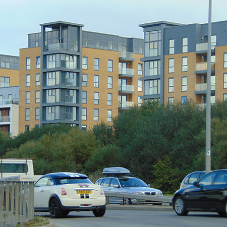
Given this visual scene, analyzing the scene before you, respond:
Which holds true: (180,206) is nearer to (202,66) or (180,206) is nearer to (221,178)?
(221,178)

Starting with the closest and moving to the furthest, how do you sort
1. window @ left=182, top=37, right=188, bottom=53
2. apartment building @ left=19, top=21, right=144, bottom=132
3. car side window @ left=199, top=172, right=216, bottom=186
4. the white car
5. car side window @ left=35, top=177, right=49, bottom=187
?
the white car < car side window @ left=199, top=172, right=216, bottom=186 < car side window @ left=35, top=177, right=49, bottom=187 < window @ left=182, top=37, right=188, bottom=53 < apartment building @ left=19, top=21, right=144, bottom=132

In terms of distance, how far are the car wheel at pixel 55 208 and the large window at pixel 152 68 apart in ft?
189

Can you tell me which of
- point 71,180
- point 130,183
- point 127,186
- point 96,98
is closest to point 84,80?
point 96,98

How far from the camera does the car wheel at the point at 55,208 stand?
16891mm

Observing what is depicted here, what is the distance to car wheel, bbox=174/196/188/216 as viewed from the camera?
17625 millimetres

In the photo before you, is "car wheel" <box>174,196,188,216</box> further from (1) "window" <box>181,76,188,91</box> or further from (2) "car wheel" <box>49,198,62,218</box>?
(1) "window" <box>181,76,188,91</box>

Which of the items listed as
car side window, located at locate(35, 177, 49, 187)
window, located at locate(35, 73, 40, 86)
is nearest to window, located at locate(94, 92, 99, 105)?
window, located at locate(35, 73, 40, 86)

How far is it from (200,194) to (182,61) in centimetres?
5577

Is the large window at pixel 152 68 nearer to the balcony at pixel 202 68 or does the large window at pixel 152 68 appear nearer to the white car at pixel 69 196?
the balcony at pixel 202 68

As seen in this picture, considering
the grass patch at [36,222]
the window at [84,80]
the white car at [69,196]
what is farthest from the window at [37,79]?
the grass patch at [36,222]

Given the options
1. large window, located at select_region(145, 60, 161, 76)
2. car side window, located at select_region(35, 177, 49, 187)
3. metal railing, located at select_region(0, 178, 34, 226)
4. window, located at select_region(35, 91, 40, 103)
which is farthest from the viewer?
window, located at select_region(35, 91, 40, 103)

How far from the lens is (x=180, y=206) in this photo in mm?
17797

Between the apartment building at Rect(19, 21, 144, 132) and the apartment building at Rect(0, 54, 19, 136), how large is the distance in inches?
58.1

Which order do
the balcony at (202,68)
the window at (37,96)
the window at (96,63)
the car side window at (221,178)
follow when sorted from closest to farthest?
1. the car side window at (221,178)
2. the balcony at (202,68)
3. the window at (37,96)
4. the window at (96,63)
